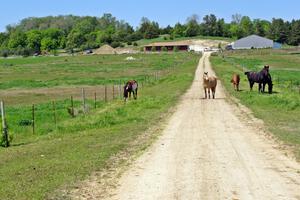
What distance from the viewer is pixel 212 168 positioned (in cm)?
1377

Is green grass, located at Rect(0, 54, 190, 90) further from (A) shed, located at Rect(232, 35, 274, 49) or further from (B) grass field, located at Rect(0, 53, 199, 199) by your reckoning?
(A) shed, located at Rect(232, 35, 274, 49)

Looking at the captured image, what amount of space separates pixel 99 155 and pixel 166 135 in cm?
433

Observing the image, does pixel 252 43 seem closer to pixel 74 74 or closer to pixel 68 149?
pixel 74 74

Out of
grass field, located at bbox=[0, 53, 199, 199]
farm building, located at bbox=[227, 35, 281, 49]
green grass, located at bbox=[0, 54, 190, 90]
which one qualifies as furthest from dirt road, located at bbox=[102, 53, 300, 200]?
farm building, located at bbox=[227, 35, 281, 49]

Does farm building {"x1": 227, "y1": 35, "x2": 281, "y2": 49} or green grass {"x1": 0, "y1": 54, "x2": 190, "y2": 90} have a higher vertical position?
farm building {"x1": 227, "y1": 35, "x2": 281, "y2": 49}

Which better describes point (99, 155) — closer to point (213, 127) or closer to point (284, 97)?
point (213, 127)

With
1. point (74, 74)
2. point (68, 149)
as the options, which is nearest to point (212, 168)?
point (68, 149)

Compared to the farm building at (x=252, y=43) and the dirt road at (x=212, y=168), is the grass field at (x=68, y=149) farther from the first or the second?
the farm building at (x=252, y=43)

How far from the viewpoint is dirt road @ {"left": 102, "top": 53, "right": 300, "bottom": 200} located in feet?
37.4

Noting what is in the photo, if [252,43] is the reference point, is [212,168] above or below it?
below

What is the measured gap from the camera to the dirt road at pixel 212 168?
37.4 ft

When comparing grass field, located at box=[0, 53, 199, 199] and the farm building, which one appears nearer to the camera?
grass field, located at box=[0, 53, 199, 199]

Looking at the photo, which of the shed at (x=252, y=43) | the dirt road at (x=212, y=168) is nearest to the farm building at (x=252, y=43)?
the shed at (x=252, y=43)

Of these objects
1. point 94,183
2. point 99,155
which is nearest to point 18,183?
point 94,183
